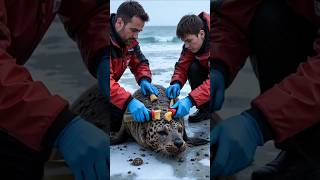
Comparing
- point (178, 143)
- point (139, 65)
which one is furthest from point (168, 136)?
point (139, 65)

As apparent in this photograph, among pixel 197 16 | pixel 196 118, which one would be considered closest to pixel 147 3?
pixel 197 16

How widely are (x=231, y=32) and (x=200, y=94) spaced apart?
0.28m

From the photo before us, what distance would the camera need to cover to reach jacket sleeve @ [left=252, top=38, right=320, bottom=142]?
28.4 inches

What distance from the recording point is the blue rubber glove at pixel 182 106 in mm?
759

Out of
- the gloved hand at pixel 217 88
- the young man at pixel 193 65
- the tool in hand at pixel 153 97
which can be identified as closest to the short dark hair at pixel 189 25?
the young man at pixel 193 65

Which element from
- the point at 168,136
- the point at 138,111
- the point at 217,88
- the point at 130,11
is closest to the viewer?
the point at 130,11

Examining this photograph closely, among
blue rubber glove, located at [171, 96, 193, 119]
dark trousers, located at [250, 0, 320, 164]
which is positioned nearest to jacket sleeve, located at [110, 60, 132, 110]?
blue rubber glove, located at [171, 96, 193, 119]

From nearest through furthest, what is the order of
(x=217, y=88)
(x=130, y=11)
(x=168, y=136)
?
1. (x=130, y=11)
2. (x=217, y=88)
3. (x=168, y=136)

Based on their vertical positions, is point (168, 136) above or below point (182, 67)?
below

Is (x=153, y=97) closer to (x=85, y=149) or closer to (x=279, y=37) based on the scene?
(x=85, y=149)

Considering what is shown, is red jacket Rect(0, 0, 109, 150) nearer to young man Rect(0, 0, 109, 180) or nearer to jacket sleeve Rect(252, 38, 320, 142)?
young man Rect(0, 0, 109, 180)

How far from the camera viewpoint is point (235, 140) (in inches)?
28.3

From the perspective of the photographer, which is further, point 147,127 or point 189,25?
point 147,127

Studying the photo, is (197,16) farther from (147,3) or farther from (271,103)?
(271,103)
